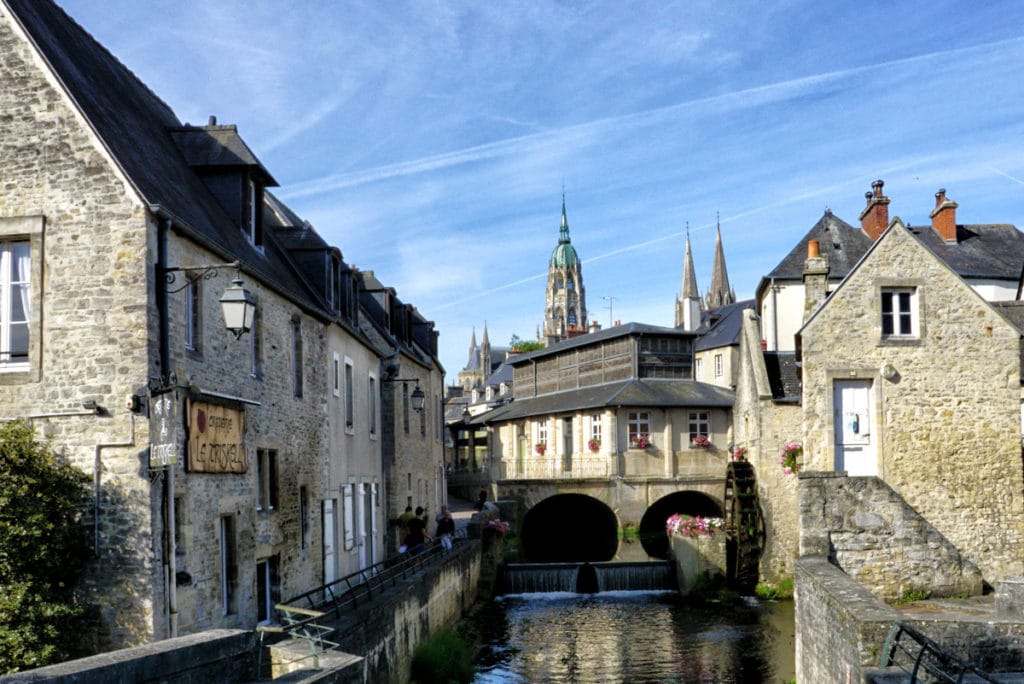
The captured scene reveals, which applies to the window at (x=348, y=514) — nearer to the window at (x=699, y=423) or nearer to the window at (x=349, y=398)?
the window at (x=349, y=398)

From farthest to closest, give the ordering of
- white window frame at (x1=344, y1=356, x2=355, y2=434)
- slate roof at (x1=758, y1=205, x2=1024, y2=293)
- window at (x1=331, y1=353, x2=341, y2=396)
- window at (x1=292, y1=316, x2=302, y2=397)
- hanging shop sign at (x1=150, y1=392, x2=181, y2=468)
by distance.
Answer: slate roof at (x1=758, y1=205, x2=1024, y2=293) → white window frame at (x1=344, y1=356, x2=355, y2=434) → window at (x1=331, y1=353, x2=341, y2=396) → window at (x1=292, y1=316, x2=302, y2=397) → hanging shop sign at (x1=150, y1=392, x2=181, y2=468)

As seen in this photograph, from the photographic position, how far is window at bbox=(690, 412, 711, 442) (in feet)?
122

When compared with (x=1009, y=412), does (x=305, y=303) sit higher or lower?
higher

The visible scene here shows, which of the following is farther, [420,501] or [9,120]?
[420,501]

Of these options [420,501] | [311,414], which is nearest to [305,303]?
[311,414]

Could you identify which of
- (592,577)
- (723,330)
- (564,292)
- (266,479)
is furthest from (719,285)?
(266,479)

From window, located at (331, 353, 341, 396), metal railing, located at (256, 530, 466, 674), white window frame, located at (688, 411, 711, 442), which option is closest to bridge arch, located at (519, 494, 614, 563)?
white window frame, located at (688, 411, 711, 442)

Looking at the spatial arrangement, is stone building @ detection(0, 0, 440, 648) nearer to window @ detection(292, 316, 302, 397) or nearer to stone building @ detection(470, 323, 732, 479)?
window @ detection(292, 316, 302, 397)

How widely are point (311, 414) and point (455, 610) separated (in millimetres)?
7179

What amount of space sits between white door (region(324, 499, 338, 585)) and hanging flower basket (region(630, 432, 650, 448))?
20.2 meters

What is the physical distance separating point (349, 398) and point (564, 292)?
335ft

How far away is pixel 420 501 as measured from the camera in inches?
1101

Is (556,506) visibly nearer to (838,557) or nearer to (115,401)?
(838,557)

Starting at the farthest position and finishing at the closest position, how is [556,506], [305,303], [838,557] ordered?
1. [556,506]
2. [838,557]
3. [305,303]
